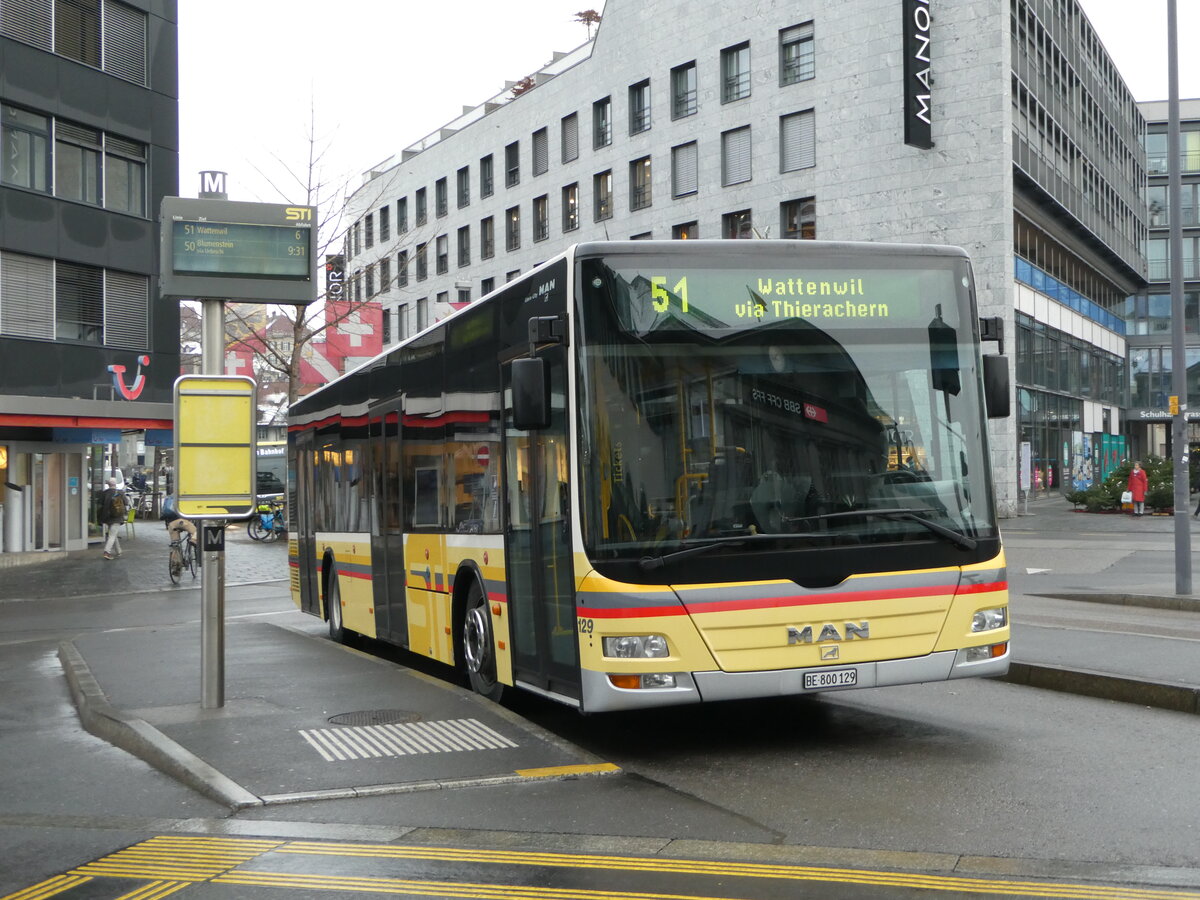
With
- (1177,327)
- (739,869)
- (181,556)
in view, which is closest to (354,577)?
(739,869)

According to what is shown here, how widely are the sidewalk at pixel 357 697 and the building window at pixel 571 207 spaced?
35662 mm

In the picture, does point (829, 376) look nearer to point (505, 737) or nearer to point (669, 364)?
point (669, 364)

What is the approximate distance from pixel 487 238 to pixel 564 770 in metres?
54.0

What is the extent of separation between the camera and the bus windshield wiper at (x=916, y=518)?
Answer: 7.71m

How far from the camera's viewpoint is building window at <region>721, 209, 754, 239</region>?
4403 centimetres

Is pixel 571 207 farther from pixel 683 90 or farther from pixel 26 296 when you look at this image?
pixel 26 296

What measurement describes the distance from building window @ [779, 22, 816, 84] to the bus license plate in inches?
1420

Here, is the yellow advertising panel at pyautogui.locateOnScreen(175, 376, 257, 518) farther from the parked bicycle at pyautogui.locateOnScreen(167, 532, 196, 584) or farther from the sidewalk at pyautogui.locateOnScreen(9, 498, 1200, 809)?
the parked bicycle at pyautogui.locateOnScreen(167, 532, 196, 584)

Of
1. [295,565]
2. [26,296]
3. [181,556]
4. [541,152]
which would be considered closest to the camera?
[295,565]

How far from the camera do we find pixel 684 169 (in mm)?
46531

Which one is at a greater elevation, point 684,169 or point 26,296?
point 684,169

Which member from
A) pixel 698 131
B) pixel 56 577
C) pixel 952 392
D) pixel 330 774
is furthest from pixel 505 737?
pixel 698 131

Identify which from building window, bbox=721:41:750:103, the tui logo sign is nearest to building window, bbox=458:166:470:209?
building window, bbox=721:41:750:103

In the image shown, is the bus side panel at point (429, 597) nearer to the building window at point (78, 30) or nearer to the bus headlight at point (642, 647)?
the bus headlight at point (642, 647)
